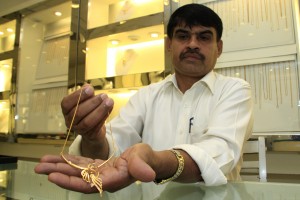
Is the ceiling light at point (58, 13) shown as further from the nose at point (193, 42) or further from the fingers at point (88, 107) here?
the fingers at point (88, 107)

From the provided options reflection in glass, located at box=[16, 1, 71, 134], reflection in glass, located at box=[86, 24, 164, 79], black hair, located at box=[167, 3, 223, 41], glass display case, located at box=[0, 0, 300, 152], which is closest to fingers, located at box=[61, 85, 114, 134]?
black hair, located at box=[167, 3, 223, 41]

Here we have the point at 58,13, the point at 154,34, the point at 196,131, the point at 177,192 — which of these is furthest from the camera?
the point at 58,13

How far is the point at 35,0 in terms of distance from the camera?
7.02ft

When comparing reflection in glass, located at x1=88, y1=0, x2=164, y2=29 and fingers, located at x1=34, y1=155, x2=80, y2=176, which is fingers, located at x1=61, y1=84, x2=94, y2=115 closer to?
fingers, located at x1=34, y1=155, x2=80, y2=176

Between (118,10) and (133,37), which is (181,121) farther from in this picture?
(118,10)

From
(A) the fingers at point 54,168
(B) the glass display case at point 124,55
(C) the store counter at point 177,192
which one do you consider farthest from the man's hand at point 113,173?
(B) the glass display case at point 124,55

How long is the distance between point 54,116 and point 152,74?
93 cm

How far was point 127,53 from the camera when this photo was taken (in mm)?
1801

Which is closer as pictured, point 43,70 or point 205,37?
point 205,37

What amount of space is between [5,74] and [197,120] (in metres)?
2.10

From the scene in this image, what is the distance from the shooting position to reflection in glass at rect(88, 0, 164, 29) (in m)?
1.70

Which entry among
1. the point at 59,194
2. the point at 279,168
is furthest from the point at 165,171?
the point at 279,168

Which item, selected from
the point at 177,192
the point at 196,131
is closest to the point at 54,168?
the point at 177,192

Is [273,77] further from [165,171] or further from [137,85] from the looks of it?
[165,171]
